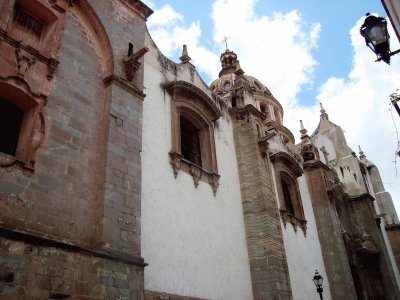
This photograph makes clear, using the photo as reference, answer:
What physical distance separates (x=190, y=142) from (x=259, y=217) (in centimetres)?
312

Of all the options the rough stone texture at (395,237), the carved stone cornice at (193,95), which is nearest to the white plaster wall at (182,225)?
the carved stone cornice at (193,95)

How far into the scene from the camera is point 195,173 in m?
11.3

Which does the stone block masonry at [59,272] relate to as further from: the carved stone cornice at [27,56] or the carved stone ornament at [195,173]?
the carved stone ornament at [195,173]

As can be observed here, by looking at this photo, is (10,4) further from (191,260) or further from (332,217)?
(332,217)

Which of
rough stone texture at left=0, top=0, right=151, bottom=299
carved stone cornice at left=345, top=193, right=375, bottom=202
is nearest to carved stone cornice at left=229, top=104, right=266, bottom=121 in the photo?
rough stone texture at left=0, top=0, right=151, bottom=299

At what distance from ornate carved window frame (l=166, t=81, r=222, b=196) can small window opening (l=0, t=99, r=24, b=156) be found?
417cm

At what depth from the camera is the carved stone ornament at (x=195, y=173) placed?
11.2 metres

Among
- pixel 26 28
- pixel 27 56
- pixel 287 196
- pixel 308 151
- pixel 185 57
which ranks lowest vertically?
pixel 27 56

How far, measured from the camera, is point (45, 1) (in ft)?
28.7

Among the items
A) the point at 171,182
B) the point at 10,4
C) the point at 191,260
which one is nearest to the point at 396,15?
the point at 171,182

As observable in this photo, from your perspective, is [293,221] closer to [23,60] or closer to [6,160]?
[23,60]

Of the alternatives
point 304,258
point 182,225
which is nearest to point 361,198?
point 304,258

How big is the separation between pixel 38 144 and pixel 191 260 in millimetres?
4606

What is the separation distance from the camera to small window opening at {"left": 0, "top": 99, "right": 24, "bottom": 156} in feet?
23.2
